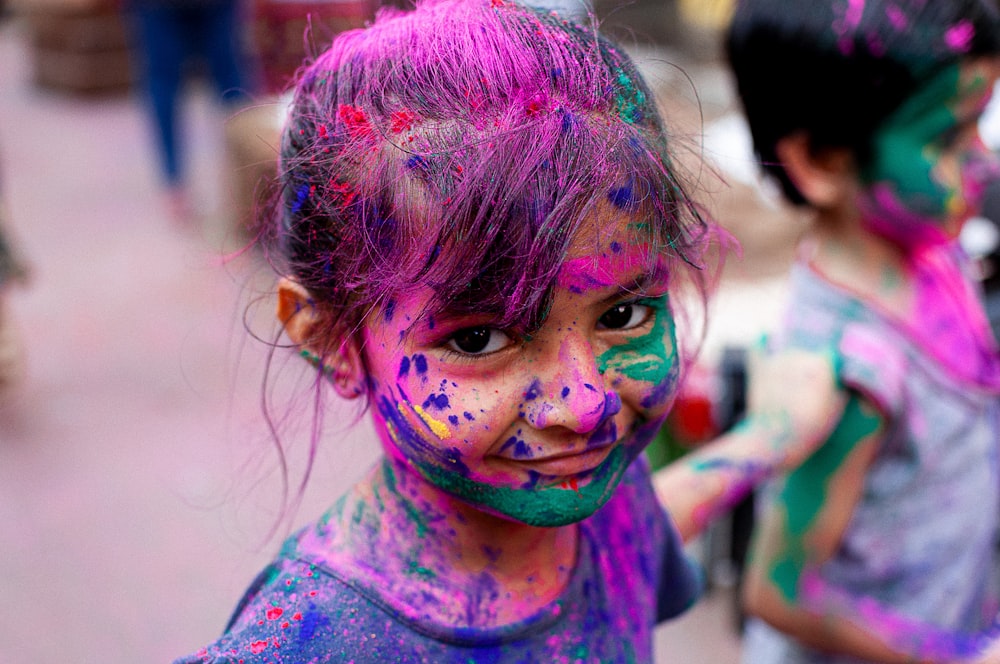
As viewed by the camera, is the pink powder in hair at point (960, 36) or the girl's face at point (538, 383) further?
the pink powder in hair at point (960, 36)

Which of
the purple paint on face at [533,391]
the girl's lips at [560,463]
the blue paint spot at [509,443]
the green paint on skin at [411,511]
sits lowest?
the green paint on skin at [411,511]

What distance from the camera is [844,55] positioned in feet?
4.76

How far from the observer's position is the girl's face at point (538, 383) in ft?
2.71

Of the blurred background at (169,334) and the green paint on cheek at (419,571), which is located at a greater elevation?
the green paint on cheek at (419,571)

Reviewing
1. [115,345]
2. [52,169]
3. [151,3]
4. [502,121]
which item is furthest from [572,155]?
[52,169]

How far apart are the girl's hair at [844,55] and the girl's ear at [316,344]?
73 cm

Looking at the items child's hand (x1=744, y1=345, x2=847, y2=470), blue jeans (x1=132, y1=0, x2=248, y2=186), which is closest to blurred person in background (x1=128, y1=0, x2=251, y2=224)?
blue jeans (x1=132, y1=0, x2=248, y2=186)

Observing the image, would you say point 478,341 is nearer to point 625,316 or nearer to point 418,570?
point 625,316

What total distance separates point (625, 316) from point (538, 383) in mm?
114

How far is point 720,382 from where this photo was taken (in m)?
2.42

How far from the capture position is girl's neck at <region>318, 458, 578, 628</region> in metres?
0.94

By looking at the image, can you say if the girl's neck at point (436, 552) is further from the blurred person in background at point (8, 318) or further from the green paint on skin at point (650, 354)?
the blurred person in background at point (8, 318)

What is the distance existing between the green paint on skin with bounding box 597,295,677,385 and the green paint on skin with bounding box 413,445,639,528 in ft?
Result: 0.31

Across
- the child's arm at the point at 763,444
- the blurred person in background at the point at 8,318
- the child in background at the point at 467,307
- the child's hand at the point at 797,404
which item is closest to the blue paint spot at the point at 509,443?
the child in background at the point at 467,307
